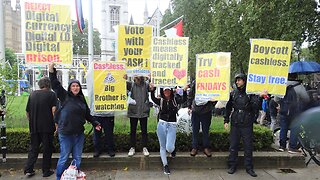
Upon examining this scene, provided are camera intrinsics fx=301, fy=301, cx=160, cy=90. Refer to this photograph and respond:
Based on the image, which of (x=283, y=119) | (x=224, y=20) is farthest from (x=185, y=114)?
(x=224, y=20)

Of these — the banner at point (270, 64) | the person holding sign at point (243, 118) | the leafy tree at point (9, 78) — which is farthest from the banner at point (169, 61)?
the leafy tree at point (9, 78)

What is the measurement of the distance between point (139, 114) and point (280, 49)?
3096 millimetres

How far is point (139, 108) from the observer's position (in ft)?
Result: 20.3

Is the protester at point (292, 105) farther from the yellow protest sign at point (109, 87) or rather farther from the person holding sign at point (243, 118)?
the yellow protest sign at point (109, 87)

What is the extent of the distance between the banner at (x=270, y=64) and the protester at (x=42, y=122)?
3.88 m

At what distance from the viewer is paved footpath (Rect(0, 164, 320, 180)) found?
573 centimetres

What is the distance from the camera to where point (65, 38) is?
6.16 m

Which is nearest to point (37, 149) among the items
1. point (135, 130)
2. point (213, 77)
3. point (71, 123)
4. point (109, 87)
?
point (71, 123)

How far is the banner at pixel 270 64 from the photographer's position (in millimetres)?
5902

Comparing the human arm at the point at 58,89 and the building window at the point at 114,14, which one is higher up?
the building window at the point at 114,14

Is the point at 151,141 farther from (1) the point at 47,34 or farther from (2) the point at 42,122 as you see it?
(1) the point at 47,34

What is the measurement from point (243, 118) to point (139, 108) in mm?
2073

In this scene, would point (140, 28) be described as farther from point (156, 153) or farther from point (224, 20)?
point (224, 20)

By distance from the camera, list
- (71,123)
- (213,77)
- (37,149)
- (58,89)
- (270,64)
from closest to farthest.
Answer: (71,123), (58,89), (37,149), (270,64), (213,77)
